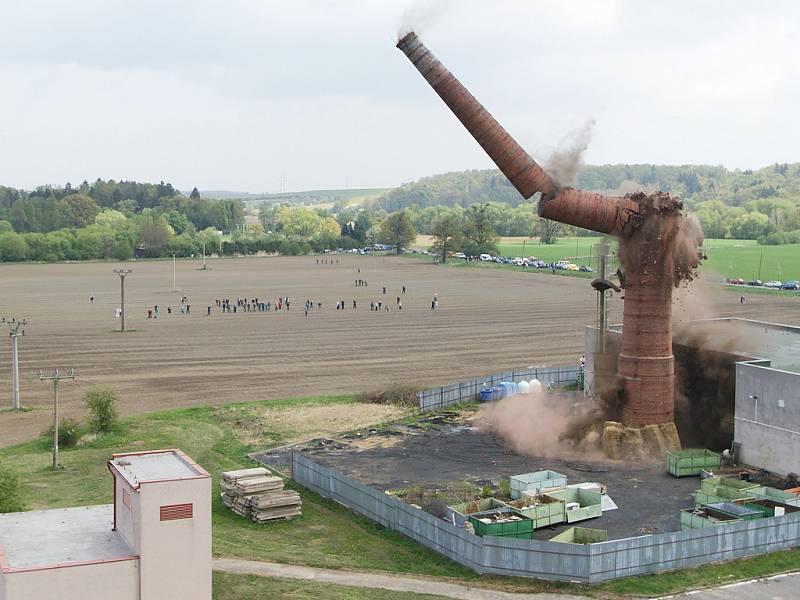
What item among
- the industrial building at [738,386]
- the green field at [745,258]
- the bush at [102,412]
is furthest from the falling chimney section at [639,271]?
the green field at [745,258]

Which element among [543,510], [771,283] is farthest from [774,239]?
[543,510]

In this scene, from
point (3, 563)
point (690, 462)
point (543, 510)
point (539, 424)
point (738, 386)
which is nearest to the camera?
point (3, 563)

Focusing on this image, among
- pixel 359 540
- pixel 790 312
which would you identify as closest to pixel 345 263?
pixel 790 312

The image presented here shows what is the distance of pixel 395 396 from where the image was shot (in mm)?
50438

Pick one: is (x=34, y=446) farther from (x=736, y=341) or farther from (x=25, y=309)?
(x=25, y=309)

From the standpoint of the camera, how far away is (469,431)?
43250mm

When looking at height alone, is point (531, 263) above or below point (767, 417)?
above

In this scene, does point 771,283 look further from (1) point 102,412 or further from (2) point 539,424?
(1) point 102,412

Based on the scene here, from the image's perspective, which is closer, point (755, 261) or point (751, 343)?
point (751, 343)

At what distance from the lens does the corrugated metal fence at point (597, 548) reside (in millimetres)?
26344

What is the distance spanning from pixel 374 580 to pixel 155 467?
21.1 feet

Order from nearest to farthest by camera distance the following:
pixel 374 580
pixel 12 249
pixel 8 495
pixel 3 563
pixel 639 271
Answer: pixel 3 563 < pixel 374 580 < pixel 8 495 < pixel 639 271 < pixel 12 249

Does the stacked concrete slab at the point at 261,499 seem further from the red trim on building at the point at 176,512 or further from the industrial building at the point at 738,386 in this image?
the industrial building at the point at 738,386

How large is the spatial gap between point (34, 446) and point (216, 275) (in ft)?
341
